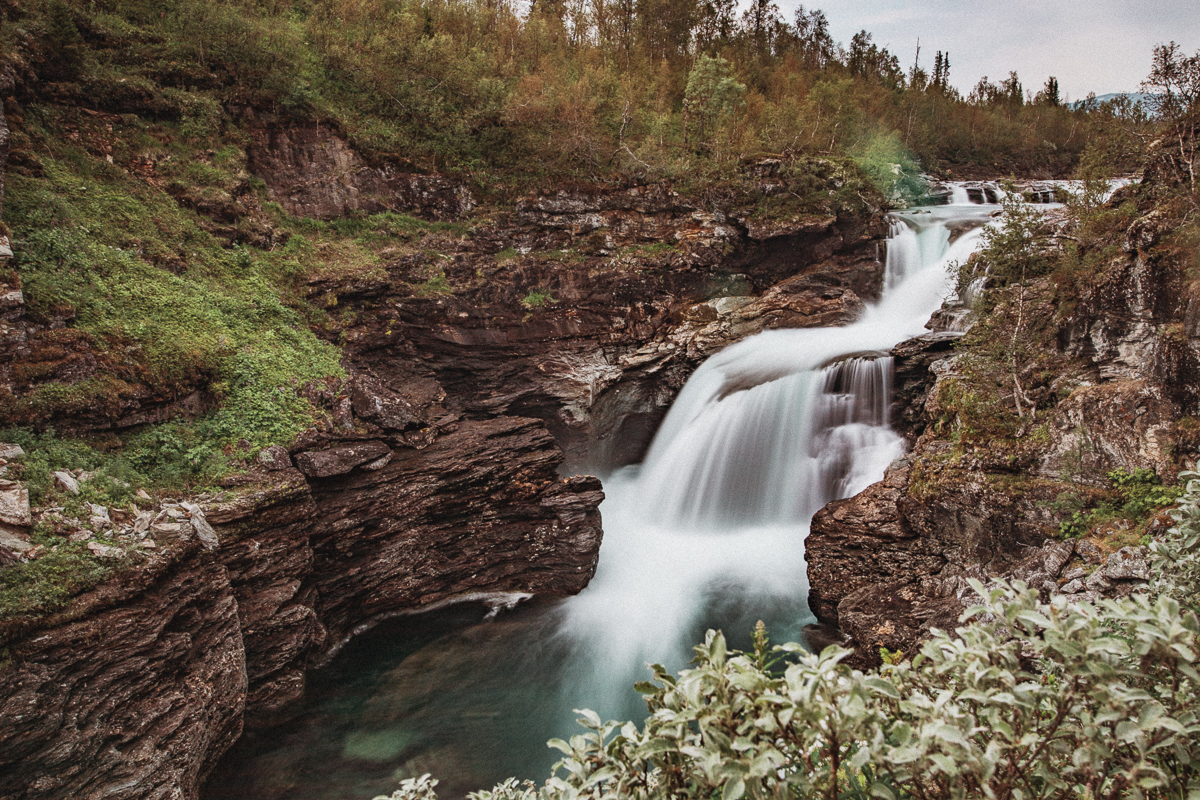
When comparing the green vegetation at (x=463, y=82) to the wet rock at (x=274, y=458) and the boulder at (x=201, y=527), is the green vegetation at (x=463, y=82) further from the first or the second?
the boulder at (x=201, y=527)

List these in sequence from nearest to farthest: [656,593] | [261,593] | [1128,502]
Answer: [1128,502]
[261,593]
[656,593]

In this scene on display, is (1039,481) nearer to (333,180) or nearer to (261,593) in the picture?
(261,593)

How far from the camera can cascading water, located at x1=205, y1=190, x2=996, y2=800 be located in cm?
816

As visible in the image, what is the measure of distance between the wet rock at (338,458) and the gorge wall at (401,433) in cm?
4

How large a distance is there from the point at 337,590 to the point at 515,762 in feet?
15.3

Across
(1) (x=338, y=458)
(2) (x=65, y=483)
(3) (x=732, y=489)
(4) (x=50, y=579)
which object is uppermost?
(2) (x=65, y=483)

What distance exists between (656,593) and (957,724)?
10549mm

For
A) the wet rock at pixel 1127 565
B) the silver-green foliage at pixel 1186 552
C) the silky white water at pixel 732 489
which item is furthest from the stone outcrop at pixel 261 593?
the silver-green foliage at pixel 1186 552

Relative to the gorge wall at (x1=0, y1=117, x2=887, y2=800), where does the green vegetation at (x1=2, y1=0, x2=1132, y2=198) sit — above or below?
above

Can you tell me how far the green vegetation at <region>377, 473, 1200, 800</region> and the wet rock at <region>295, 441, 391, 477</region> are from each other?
8.78m

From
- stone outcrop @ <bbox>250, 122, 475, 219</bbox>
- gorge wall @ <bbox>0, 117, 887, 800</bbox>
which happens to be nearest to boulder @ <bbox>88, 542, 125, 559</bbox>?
gorge wall @ <bbox>0, 117, 887, 800</bbox>

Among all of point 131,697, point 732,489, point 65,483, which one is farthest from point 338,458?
point 732,489

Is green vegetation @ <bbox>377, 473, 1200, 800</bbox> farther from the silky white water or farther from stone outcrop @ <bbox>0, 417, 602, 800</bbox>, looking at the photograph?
the silky white water

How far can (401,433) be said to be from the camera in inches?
459
